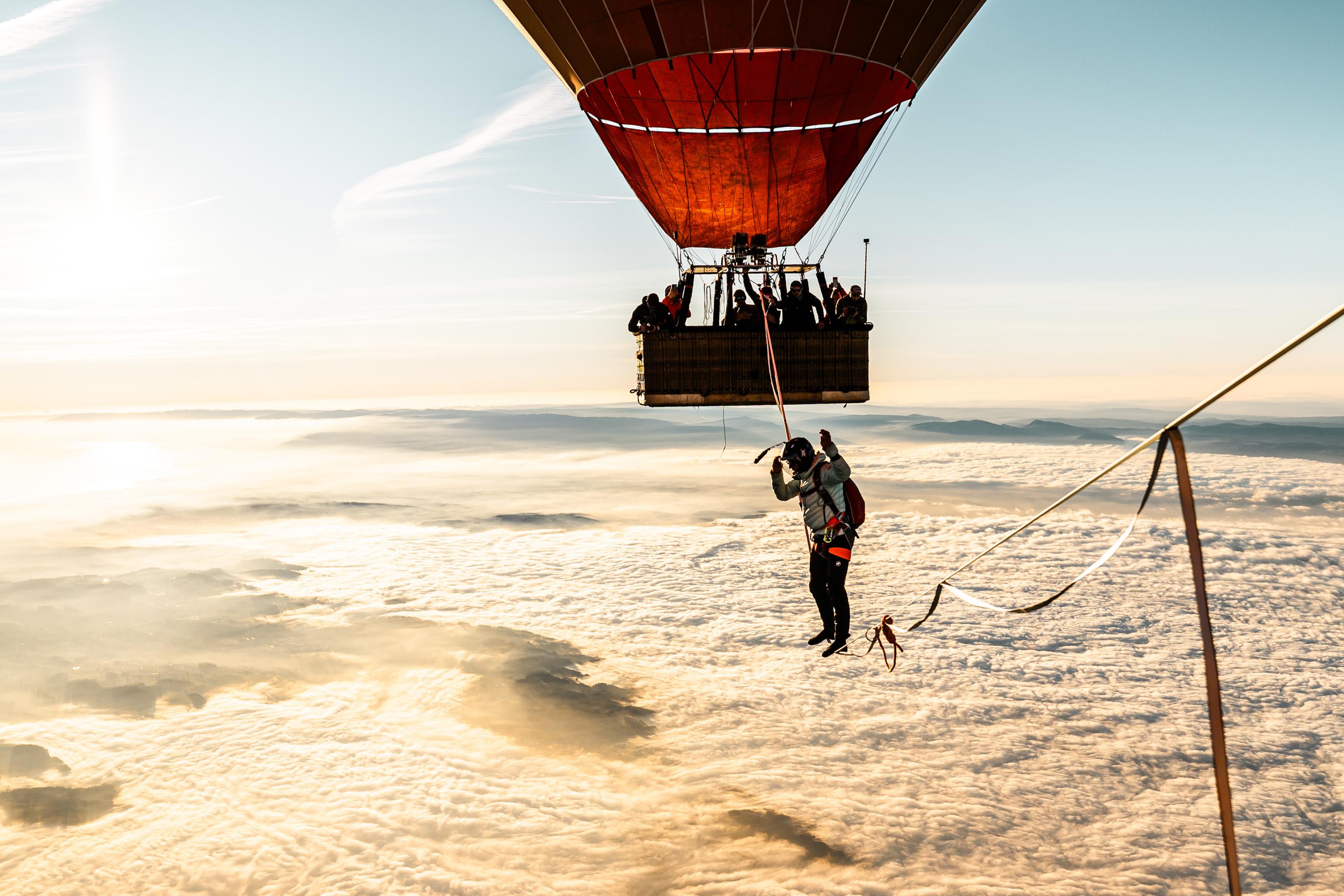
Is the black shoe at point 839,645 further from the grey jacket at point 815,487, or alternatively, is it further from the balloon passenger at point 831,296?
the balloon passenger at point 831,296

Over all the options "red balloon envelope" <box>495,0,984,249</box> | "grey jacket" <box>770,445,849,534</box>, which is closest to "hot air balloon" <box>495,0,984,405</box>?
"red balloon envelope" <box>495,0,984,249</box>

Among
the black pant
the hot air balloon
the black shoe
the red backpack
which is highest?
the hot air balloon

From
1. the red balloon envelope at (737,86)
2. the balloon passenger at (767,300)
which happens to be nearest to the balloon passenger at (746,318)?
the balloon passenger at (767,300)

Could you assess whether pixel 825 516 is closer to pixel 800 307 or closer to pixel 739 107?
pixel 800 307

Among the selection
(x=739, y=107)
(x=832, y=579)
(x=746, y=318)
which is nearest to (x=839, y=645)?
(x=832, y=579)

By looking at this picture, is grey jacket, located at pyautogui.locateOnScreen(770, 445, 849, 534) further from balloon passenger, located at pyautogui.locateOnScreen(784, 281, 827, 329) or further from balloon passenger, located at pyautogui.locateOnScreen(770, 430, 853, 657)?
balloon passenger, located at pyautogui.locateOnScreen(784, 281, 827, 329)

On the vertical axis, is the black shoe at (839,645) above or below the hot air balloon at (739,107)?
below
